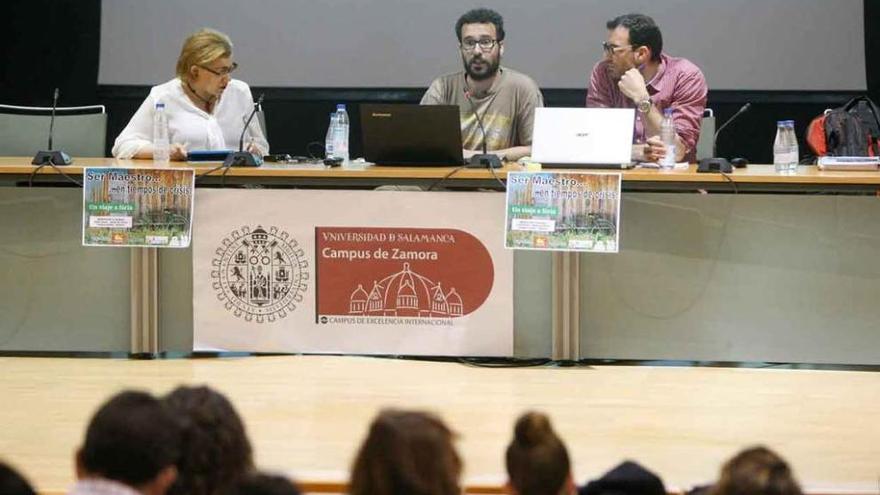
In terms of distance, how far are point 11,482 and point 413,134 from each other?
11.2 ft

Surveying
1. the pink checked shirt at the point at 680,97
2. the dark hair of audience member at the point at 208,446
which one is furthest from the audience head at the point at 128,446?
the pink checked shirt at the point at 680,97

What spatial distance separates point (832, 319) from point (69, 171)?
2.90 metres

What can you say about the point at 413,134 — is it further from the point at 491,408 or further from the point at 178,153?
the point at 491,408

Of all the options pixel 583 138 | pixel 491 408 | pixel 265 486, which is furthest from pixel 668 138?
pixel 265 486

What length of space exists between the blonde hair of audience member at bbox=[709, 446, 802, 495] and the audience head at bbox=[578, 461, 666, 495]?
1.49 ft

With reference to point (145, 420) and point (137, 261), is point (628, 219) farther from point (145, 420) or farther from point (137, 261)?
point (145, 420)

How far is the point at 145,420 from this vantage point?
7.66 feet

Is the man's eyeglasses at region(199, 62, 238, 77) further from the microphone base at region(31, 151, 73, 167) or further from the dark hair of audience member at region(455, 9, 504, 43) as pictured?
the dark hair of audience member at region(455, 9, 504, 43)

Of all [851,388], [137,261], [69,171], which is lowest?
[851,388]

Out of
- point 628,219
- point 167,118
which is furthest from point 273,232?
point 628,219

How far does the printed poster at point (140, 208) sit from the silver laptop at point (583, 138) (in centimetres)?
134

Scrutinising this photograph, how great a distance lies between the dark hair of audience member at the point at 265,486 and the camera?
6.84 ft

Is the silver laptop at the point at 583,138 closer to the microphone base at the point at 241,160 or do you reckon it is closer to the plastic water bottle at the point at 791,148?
the plastic water bottle at the point at 791,148

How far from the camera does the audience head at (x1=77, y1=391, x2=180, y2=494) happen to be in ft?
7.55
